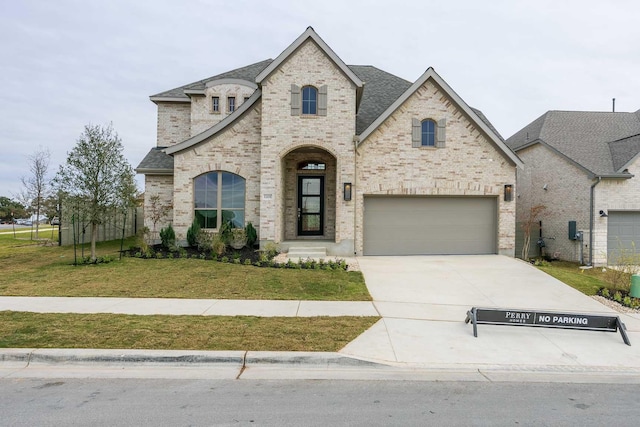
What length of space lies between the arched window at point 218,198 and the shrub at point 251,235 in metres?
0.49

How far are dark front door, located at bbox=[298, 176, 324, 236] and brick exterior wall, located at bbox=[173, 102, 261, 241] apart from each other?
2136 mm

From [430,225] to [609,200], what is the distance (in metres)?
7.56

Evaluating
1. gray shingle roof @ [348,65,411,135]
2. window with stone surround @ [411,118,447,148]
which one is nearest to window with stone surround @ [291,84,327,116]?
gray shingle roof @ [348,65,411,135]

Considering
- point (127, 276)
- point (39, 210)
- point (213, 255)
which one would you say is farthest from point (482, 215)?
point (39, 210)

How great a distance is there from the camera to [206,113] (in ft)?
59.2

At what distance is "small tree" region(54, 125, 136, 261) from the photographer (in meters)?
12.0

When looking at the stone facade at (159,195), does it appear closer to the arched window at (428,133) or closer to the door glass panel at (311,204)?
the door glass panel at (311,204)

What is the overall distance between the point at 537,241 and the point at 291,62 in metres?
13.8

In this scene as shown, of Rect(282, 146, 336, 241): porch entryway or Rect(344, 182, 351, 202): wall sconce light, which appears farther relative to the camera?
Rect(282, 146, 336, 241): porch entryway

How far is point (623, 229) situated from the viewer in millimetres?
15445

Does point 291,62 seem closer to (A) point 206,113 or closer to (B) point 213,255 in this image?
(A) point 206,113

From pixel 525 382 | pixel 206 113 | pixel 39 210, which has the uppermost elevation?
pixel 206 113

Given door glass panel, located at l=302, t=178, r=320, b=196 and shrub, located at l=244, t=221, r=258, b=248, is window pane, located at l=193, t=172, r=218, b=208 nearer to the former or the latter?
shrub, located at l=244, t=221, r=258, b=248

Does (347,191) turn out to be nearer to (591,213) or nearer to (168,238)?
(168,238)
